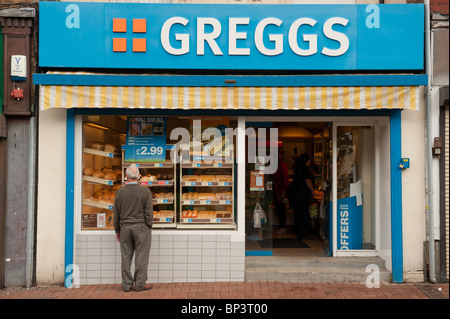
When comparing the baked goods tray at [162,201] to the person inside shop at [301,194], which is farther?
the person inside shop at [301,194]

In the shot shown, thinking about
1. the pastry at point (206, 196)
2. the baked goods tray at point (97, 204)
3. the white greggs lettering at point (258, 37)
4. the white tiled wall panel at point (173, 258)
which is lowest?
the white tiled wall panel at point (173, 258)

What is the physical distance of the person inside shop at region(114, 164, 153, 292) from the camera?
6.38m

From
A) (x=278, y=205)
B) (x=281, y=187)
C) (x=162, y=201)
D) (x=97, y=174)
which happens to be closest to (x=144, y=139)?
(x=97, y=174)

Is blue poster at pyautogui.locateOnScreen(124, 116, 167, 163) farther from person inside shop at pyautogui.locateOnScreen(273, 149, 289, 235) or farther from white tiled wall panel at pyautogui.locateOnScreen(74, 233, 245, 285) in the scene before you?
person inside shop at pyautogui.locateOnScreen(273, 149, 289, 235)

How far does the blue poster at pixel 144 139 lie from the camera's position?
7.30 metres

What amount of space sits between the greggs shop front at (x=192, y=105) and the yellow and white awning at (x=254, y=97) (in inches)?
0.7

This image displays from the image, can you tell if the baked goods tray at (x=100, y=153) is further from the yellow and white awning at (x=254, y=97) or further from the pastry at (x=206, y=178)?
the pastry at (x=206, y=178)

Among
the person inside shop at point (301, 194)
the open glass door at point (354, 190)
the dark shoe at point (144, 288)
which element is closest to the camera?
the dark shoe at point (144, 288)

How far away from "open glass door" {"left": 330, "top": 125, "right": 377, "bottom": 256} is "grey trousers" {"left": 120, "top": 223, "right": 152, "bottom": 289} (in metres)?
3.37

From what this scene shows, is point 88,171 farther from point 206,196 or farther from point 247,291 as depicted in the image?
point 247,291

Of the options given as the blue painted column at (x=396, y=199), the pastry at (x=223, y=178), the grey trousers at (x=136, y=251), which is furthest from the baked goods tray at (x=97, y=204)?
the blue painted column at (x=396, y=199)

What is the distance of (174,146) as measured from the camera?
7.39 meters

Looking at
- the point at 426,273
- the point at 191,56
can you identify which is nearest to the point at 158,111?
the point at 191,56
